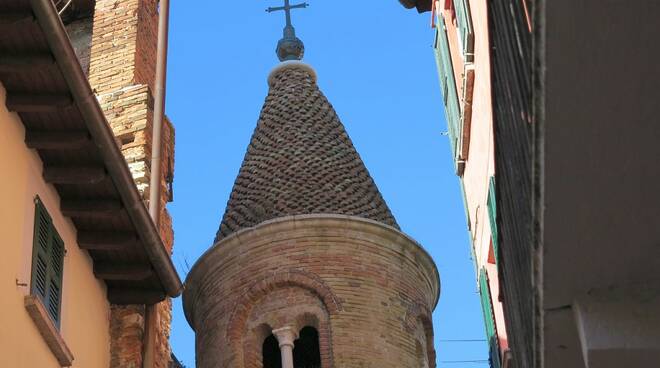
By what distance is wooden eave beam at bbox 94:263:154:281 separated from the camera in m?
11.3

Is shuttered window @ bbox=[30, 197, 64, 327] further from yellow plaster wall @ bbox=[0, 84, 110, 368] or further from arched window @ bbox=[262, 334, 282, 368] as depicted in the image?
arched window @ bbox=[262, 334, 282, 368]

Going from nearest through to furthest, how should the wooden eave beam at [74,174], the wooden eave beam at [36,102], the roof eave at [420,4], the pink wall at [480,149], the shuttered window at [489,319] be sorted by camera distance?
the wooden eave beam at [36,102], the wooden eave beam at [74,174], the pink wall at [480,149], the shuttered window at [489,319], the roof eave at [420,4]

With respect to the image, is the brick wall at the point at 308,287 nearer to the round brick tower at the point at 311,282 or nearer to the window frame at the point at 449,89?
the round brick tower at the point at 311,282

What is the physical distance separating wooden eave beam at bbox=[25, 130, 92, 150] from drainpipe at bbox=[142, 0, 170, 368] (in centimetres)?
170

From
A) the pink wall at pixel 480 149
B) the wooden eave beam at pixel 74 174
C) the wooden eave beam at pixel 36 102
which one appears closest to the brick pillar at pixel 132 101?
the wooden eave beam at pixel 74 174

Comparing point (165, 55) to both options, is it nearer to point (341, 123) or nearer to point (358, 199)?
point (358, 199)

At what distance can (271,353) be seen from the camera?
73.4 feet

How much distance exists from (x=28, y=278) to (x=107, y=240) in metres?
1.62

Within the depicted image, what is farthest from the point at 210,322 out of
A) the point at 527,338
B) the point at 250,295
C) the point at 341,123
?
the point at 527,338

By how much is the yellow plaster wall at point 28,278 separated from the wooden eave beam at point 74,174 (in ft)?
0.32

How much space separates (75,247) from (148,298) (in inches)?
39.8

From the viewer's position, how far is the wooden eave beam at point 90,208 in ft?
35.2

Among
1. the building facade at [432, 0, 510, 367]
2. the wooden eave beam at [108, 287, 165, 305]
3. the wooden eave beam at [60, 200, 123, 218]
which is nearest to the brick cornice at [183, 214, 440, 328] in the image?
the building facade at [432, 0, 510, 367]

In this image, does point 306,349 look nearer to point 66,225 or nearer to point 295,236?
point 295,236
